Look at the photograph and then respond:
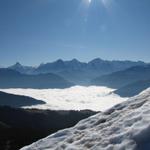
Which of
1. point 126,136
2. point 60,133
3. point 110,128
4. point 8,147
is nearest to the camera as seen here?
point 126,136

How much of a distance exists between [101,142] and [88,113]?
185036 mm

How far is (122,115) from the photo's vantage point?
13.3m

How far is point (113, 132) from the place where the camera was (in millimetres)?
11539

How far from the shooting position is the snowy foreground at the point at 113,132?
9.67 meters

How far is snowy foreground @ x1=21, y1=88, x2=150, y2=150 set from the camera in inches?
381

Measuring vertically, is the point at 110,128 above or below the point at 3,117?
below

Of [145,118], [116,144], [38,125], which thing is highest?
[38,125]

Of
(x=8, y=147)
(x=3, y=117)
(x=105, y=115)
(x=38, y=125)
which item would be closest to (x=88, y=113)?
Result: (x=38, y=125)

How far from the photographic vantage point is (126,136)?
400 inches

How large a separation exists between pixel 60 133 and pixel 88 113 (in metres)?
182

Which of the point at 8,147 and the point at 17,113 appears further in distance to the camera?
the point at 17,113

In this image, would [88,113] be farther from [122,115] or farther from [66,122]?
[122,115]

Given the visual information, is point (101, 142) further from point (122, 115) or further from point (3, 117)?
point (3, 117)

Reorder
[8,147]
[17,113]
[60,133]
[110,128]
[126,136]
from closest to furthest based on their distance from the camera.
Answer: [126,136] < [110,128] < [60,133] < [8,147] < [17,113]
